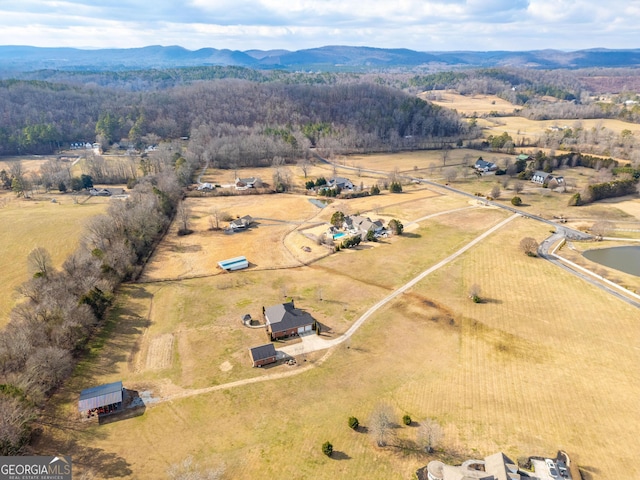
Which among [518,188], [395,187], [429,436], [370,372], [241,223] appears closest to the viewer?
[429,436]

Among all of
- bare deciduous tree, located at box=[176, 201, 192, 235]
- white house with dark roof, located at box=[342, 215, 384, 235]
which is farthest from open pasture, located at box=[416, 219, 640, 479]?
bare deciduous tree, located at box=[176, 201, 192, 235]

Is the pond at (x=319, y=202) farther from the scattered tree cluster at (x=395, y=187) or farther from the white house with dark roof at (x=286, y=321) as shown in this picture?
the white house with dark roof at (x=286, y=321)

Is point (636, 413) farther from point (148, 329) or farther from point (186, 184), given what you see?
point (186, 184)

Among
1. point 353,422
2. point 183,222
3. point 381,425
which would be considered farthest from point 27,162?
point 381,425

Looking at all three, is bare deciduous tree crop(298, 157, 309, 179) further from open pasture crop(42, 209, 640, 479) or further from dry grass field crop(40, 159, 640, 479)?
open pasture crop(42, 209, 640, 479)

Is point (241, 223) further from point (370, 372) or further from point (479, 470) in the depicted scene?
point (479, 470)


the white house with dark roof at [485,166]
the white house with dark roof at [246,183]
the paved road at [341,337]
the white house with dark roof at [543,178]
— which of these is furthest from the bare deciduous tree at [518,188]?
the white house with dark roof at [246,183]
